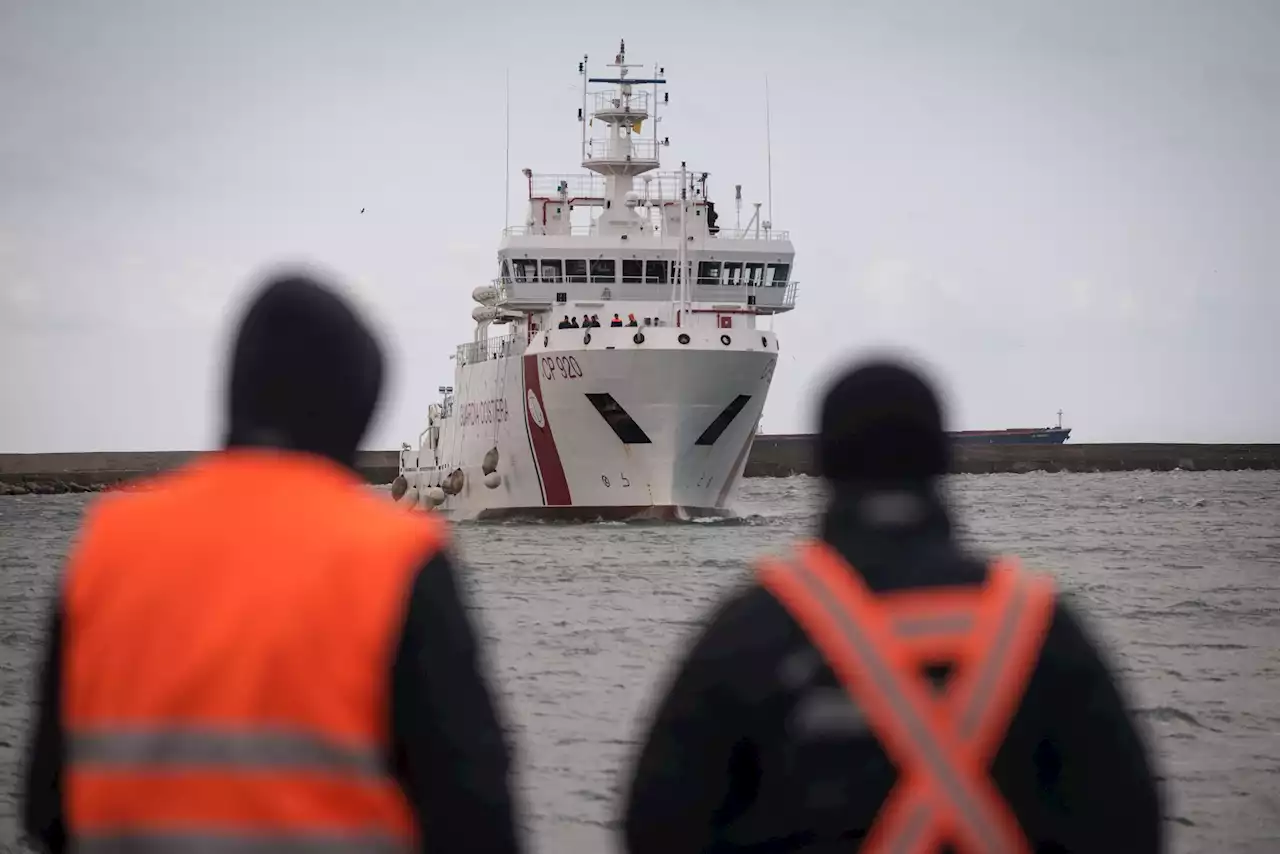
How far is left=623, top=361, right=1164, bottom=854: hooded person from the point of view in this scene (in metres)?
2.59

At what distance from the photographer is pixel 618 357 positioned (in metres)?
29.6

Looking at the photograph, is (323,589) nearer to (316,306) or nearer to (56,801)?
(316,306)

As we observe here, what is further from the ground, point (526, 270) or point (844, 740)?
point (526, 270)

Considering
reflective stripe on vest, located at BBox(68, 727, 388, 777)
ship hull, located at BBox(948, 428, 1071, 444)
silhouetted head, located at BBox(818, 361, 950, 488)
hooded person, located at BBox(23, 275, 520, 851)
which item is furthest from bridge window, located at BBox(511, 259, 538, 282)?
ship hull, located at BBox(948, 428, 1071, 444)

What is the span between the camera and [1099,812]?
8.68ft

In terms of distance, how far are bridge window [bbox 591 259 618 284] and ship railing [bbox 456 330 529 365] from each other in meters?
1.79

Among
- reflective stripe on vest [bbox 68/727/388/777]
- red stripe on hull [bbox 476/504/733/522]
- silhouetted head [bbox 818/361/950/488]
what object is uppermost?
silhouetted head [bbox 818/361/950/488]

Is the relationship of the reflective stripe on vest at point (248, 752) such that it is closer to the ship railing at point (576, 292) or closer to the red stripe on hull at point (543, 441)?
the red stripe on hull at point (543, 441)

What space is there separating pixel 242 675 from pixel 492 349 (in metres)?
34.9

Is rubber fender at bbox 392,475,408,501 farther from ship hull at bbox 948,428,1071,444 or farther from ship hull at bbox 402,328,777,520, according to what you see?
→ ship hull at bbox 948,428,1071,444

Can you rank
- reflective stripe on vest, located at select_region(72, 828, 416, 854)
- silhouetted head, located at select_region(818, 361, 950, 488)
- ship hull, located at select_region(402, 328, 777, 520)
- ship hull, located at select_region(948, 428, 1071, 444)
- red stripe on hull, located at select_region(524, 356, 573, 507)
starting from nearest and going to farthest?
1. reflective stripe on vest, located at select_region(72, 828, 416, 854)
2. silhouetted head, located at select_region(818, 361, 950, 488)
3. ship hull, located at select_region(402, 328, 777, 520)
4. red stripe on hull, located at select_region(524, 356, 573, 507)
5. ship hull, located at select_region(948, 428, 1071, 444)

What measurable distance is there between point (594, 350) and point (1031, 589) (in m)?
27.2

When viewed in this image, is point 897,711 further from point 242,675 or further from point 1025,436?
point 1025,436

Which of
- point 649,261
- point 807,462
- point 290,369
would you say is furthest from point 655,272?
point 807,462
